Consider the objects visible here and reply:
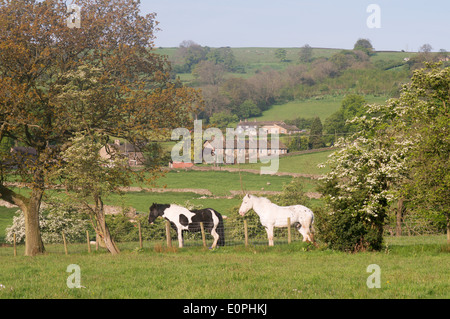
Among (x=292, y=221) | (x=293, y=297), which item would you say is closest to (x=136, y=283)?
(x=293, y=297)

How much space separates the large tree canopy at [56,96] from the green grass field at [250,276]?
A: 9031mm

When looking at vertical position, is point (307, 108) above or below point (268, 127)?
above

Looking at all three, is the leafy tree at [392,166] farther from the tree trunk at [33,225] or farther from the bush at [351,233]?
the tree trunk at [33,225]

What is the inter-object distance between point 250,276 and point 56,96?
1708 cm

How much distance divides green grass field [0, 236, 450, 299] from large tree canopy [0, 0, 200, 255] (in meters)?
9.03

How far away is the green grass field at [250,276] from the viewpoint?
13.1 m

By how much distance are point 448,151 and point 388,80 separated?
182 metres

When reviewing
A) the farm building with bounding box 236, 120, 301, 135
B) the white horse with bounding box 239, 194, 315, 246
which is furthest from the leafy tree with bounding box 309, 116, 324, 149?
the white horse with bounding box 239, 194, 315, 246

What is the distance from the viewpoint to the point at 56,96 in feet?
90.9

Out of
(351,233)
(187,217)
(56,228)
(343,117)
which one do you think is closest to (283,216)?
(187,217)

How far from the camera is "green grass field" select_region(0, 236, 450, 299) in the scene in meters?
13.1

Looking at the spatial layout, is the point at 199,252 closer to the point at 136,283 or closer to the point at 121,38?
the point at 136,283

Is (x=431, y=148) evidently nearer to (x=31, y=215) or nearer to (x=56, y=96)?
(x=56, y=96)

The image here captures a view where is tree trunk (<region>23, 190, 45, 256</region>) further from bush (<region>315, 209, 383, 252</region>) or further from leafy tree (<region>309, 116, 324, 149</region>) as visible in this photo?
leafy tree (<region>309, 116, 324, 149</region>)
